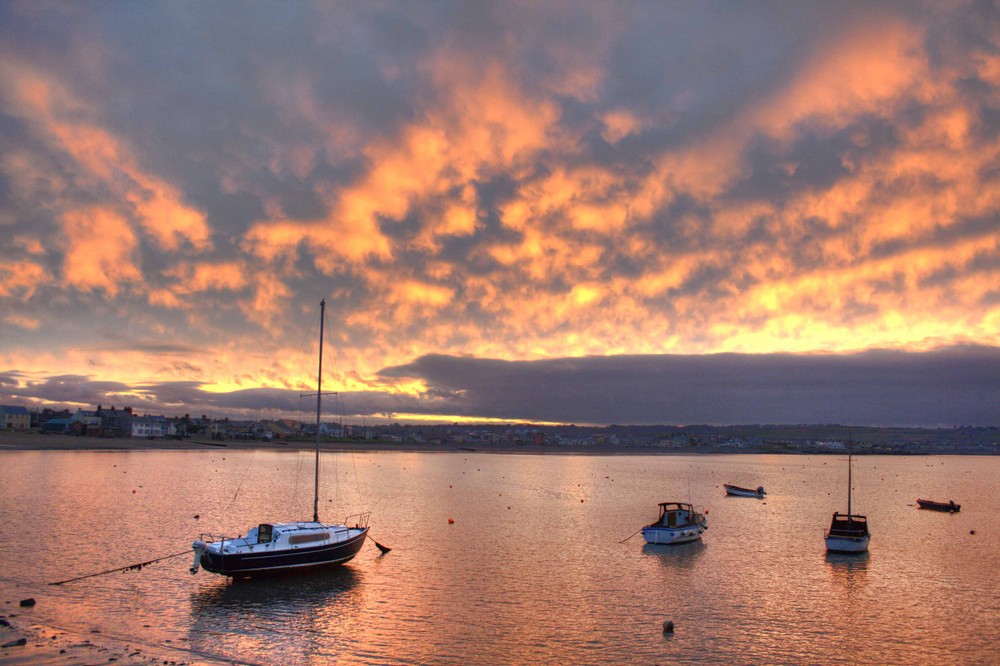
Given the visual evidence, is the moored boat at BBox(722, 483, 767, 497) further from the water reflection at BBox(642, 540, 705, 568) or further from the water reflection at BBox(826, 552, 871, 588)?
the water reflection at BBox(642, 540, 705, 568)

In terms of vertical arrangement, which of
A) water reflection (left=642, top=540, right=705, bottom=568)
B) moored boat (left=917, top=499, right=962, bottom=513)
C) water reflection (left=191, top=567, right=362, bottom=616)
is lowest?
moored boat (left=917, top=499, right=962, bottom=513)

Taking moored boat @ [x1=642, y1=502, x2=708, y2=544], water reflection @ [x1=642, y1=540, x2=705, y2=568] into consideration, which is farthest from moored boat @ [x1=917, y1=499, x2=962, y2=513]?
water reflection @ [x1=642, y1=540, x2=705, y2=568]

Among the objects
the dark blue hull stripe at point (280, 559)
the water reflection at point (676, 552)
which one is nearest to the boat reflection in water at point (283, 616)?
the dark blue hull stripe at point (280, 559)

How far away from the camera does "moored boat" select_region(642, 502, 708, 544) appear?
48.0 m

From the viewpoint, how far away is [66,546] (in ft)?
133

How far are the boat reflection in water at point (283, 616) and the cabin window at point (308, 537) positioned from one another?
2036mm

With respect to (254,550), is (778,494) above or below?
below

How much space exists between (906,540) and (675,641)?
131 feet

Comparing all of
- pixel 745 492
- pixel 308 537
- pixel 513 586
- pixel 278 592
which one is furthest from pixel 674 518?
pixel 745 492

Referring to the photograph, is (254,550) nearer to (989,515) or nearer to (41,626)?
(41,626)

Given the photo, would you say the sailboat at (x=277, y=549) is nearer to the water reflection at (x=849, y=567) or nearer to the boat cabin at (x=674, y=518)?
the boat cabin at (x=674, y=518)

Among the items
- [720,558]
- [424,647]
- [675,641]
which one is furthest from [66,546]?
[720,558]

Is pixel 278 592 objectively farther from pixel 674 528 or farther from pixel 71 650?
pixel 674 528

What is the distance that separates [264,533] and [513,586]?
13.1 metres
